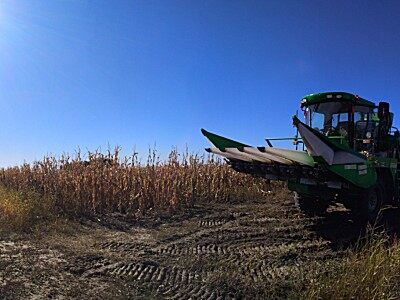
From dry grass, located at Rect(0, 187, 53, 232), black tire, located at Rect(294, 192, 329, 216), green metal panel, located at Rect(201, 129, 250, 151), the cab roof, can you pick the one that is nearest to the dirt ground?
black tire, located at Rect(294, 192, 329, 216)

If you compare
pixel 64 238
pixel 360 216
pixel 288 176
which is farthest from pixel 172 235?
pixel 360 216

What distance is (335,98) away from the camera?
9016mm

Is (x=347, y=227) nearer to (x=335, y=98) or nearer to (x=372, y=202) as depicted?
(x=372, y=202)

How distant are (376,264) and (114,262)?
3279 mm

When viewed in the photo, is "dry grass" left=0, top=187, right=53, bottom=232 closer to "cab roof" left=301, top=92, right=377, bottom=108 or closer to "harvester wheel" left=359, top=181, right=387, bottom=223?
"cab roof" left=301, top=92, right=377, bottom=108

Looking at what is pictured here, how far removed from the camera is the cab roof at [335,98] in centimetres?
888

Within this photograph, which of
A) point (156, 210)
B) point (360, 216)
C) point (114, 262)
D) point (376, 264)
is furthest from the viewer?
point (156, 210)

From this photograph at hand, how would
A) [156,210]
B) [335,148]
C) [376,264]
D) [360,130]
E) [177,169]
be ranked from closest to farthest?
[376,264], [335,148], [360,130], [156,210], [177,169]

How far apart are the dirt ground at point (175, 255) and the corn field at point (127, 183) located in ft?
2.48

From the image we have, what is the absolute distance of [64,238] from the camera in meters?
7.32

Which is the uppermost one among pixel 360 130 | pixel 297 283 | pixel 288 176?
pixel 360 130

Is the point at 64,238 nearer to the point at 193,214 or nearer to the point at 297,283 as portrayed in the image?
the point at 193,214

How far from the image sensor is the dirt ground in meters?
4.73

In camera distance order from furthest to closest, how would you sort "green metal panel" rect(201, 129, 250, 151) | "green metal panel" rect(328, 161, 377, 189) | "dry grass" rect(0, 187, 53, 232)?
"green metal panel" rect(201, 129, 250, 151)
"dry grass" rect(0, 187, 53, 232)
"green metal panel" rect(328, 161, 377, 189)
